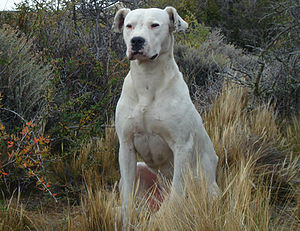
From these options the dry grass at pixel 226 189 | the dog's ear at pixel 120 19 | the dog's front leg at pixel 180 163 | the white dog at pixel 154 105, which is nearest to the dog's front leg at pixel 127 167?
the white dog at pixel 154 105

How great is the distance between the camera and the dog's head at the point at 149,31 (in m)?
2.76

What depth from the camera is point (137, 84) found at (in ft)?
9.74

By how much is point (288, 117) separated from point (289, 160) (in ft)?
5.16

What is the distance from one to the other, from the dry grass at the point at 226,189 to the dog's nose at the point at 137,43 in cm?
98

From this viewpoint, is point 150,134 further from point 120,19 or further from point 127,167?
point 120,19

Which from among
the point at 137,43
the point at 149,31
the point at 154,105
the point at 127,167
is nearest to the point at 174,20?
the point at 149,31

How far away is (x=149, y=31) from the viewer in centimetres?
281

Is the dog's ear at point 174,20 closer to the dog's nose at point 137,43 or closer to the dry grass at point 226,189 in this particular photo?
the dog's nose at point 137,43

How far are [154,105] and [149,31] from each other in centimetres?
55

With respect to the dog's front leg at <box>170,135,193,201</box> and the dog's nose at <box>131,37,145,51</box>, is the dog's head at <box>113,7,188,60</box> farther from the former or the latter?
the dog's front leg at <box>170,135,193,201</box>

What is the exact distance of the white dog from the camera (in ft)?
9.33

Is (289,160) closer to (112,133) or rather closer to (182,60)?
(112,133)

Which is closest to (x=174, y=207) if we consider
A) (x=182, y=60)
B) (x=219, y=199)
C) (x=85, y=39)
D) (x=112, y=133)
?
(x=219, y=199)

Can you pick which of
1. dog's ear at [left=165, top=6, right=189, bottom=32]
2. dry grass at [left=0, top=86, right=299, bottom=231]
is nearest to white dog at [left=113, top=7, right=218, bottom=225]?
dog's ear at [left=165, top=6, right=189, bottom=32]
